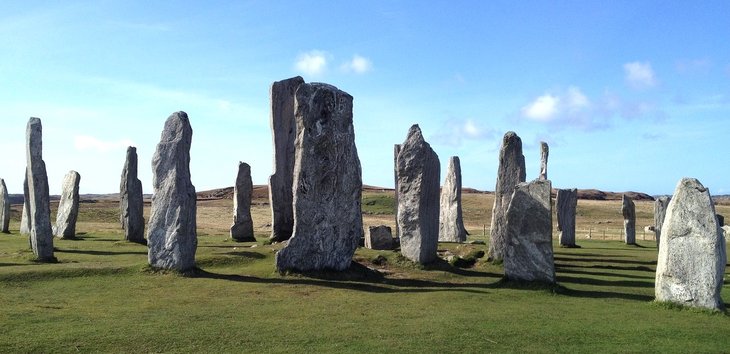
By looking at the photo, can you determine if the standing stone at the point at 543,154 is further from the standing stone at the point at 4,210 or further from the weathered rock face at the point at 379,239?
the standing stone at the point at 4,210

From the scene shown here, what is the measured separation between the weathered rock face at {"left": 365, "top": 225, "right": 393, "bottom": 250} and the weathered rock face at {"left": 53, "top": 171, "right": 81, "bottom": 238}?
12.5 metres

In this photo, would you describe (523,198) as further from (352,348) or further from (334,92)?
(352,348)

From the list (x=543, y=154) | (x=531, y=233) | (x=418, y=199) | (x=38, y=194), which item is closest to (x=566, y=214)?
(x=543, y=154)

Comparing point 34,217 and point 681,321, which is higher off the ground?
point 34,217

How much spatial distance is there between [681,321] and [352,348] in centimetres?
656

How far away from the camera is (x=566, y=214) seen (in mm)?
29750

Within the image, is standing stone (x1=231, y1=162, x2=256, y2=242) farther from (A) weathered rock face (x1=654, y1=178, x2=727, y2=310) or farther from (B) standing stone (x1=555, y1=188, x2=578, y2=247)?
(A) weathered rock face (x1=654, y1=178, x2=727, y2=310)

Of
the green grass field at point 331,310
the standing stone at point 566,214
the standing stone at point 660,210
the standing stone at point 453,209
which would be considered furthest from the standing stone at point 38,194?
the standing stone at point 660,210

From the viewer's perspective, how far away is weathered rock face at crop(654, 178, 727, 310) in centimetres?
1309

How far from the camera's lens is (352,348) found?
33.9 feet

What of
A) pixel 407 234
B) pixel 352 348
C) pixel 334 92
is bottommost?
pixel 352 348

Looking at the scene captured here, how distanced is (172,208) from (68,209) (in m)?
12.8

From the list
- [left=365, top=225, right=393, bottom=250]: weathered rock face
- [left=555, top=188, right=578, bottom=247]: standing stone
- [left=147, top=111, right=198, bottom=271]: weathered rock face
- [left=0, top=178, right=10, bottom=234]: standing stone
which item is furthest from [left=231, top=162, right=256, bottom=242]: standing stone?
[left=555, top=188, right=578, bottom=247]: standing stone

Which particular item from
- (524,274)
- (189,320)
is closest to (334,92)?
(524,274)
